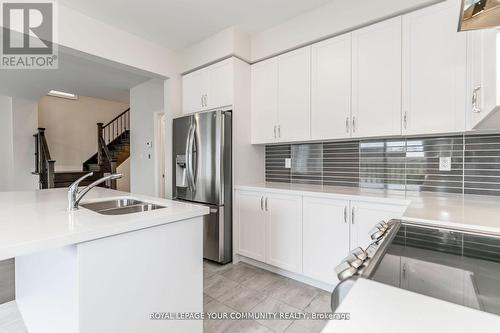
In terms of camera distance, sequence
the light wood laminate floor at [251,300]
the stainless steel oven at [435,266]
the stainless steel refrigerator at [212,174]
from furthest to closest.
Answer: the stainless steel refrigerator at [212,174], the light wood laminate floor at [251,300], the stainless steel oven at [435,266]

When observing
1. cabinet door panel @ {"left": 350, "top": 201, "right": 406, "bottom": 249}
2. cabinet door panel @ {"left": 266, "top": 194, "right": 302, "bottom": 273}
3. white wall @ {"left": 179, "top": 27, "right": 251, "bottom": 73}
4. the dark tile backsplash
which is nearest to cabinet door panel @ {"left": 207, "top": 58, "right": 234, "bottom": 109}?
white wall @ {"left": 179, "top": 27, "right": 251, "bottom": 73}

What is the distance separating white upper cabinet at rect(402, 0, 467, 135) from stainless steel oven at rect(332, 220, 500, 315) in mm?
1161

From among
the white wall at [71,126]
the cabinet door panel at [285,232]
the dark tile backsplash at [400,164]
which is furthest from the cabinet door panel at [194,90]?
the white wall at [71,126]

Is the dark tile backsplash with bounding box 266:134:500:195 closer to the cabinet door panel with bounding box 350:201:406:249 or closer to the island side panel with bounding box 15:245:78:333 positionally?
the cabinet door panel with bounding box 350:201:406:249

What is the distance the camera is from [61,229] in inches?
41.2

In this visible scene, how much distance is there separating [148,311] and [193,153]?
6.17 feet

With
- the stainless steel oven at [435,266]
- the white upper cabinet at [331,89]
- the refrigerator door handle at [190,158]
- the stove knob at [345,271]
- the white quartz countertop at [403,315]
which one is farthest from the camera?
the refrigerator door handle at [190,158]

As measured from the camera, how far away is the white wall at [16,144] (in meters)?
5.53

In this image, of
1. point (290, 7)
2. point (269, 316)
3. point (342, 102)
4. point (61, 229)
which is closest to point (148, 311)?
point (61, 229)

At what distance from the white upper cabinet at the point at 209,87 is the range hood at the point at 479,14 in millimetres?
2084

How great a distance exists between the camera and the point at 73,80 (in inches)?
176

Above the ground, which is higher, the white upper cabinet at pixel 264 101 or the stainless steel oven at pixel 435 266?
the white upper cabinet at pixel 264 101

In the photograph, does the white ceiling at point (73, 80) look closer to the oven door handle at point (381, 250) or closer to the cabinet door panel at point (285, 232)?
the cabinet door panel at point (285, 232)

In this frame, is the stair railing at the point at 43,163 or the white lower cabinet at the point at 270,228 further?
the stair railing at the point at 43,163
